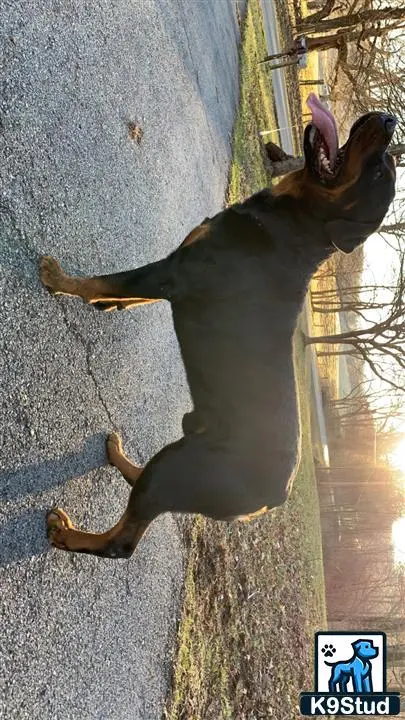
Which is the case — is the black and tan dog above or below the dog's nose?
below

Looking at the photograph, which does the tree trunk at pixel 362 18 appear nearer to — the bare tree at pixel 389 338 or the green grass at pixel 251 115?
the green grass at pixel 251 115

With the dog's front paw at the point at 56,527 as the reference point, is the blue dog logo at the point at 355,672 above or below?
below

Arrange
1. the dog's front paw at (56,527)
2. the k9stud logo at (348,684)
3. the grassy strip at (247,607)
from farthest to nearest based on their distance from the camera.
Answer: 1. the k9stud logo at (348,684)
2. the grassy strip at (247,607)
3. the dog's front paw at (56,527)

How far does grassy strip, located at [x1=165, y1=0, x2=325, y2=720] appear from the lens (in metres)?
5.04

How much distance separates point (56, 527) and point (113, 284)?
120 cm

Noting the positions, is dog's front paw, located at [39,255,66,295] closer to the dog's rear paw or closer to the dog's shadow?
the dog's shadow

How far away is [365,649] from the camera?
845cm

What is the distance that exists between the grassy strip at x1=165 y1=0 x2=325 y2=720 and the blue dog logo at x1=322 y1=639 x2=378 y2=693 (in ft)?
1.16

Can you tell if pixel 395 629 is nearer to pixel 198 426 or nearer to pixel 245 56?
pixel 245 56

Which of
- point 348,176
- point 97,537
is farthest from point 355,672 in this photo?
point 348,176

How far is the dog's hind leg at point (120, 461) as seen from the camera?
3893 millimetres

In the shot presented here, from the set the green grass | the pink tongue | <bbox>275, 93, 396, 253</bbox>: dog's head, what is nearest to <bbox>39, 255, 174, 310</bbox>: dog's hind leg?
<bbox>275, 93, 396, 253</bbox>: dog's head

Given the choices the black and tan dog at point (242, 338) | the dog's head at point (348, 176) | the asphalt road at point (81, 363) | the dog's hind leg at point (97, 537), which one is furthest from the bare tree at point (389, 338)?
the dog's hind leg at point (97, 537)

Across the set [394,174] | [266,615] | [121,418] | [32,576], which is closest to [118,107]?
[121,418]
